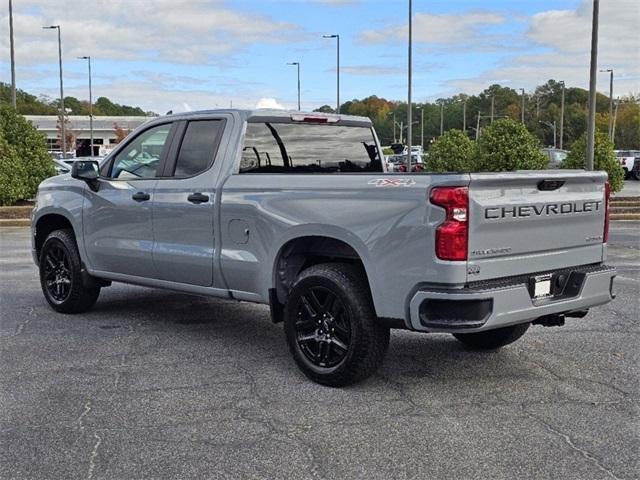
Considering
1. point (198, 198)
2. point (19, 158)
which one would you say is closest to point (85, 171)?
point (198, 198)

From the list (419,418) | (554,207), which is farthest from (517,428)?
(554,207)

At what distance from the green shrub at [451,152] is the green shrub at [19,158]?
12267mm

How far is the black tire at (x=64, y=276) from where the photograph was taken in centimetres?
732

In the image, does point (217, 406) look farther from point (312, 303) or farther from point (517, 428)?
point (517, 428)

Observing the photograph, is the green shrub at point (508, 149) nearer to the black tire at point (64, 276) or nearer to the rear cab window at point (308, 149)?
the rear cab window at point (308, 149)


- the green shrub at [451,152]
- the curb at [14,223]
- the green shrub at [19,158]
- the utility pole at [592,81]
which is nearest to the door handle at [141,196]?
the curb at [14,223]

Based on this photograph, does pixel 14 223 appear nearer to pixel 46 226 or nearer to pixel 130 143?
pixel 46 226

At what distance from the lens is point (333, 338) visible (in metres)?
5.12

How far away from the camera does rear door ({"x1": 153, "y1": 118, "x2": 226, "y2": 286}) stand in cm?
596

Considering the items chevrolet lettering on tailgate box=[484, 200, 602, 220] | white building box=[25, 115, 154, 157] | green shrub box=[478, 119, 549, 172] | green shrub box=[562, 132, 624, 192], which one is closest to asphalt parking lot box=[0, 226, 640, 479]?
chevrolet lettering on tailgate box=[484, 200, 602, 220]

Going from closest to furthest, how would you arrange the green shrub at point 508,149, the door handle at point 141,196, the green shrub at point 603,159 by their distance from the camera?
the door handle at point 141,196 < the green shrub at point 603,159 < the green shrub at point 508,149

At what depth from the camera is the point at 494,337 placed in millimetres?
6000

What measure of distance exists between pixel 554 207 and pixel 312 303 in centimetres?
171

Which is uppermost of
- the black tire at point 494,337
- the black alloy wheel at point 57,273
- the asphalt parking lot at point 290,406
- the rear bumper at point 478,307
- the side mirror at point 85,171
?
the side mirror at point 85,171
